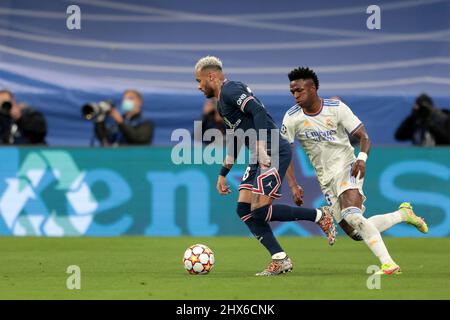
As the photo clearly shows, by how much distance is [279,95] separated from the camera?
733 inches

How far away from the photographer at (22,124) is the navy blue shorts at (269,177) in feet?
24.9

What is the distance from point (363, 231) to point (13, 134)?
9.20m

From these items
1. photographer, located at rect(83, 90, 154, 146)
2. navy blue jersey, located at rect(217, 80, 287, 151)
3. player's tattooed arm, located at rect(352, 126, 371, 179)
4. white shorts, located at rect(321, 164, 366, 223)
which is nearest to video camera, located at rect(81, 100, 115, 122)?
photographer, located at rect(83, 90, 154, 146)

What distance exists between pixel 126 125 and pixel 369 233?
8055 millimetres

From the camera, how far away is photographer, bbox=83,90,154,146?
57.2 ft

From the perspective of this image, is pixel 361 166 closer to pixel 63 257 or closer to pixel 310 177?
pixel 63 257

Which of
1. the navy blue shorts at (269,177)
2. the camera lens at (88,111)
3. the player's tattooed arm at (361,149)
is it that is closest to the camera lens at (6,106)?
the camera lens at (88,111)

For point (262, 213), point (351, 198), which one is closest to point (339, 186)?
point (351, 198)

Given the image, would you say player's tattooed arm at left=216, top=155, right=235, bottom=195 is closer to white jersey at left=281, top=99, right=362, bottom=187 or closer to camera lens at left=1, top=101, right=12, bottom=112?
white jersey at left=281, top=99, right=362, bottom=187

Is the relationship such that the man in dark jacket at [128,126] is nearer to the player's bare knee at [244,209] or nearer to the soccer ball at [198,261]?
the player's bare knee at [244,209]

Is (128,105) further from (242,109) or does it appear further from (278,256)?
(278,256)

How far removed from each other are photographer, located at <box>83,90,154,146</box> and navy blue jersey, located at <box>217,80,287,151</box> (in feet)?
22.0

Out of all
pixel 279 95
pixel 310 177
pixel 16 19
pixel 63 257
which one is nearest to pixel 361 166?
pixel 63 257

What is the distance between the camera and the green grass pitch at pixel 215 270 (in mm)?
8773
